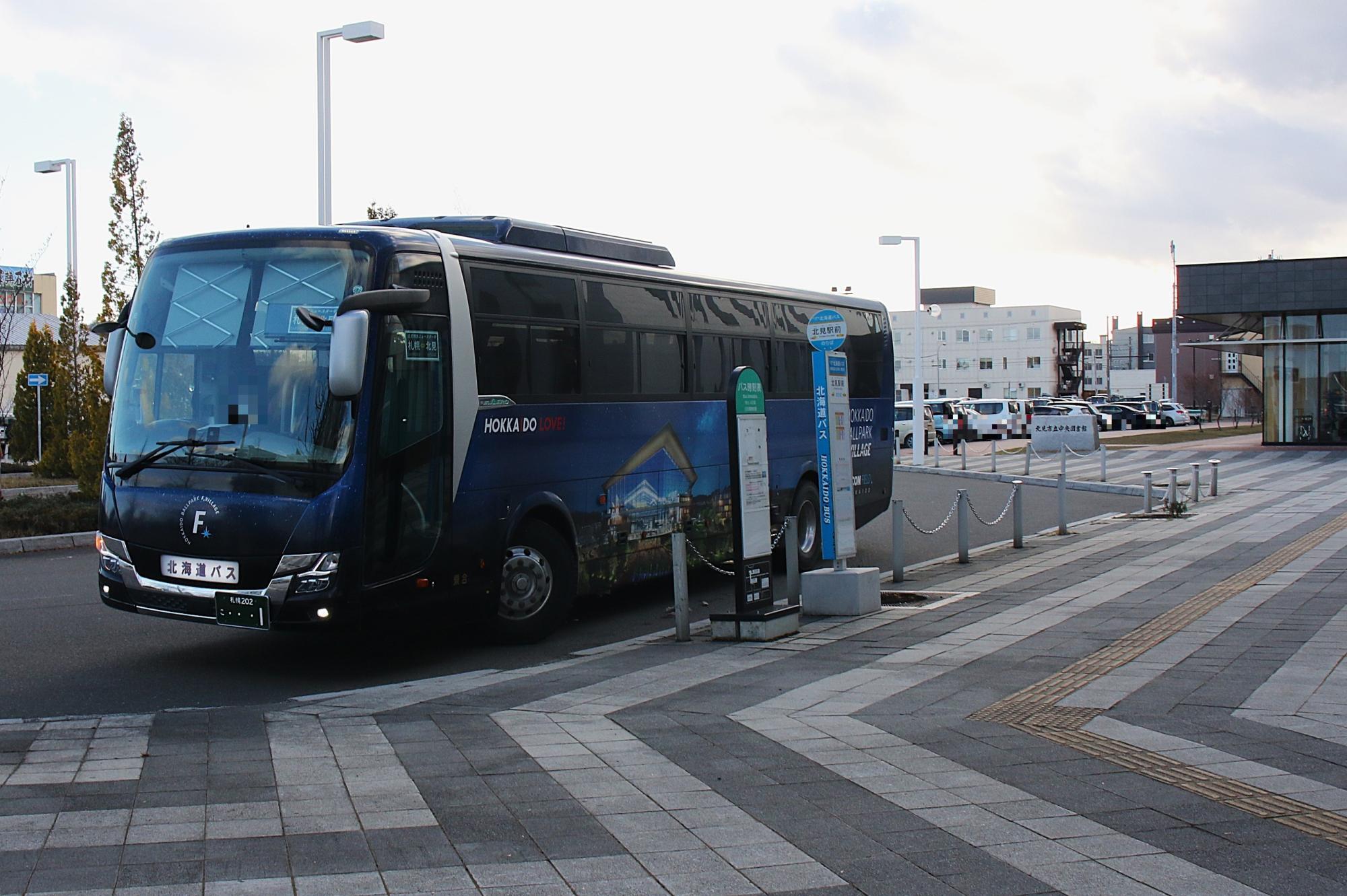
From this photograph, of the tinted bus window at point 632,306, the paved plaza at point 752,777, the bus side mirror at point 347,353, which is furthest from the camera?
the tinted bus window at point 632,306

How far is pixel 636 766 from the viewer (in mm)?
6359

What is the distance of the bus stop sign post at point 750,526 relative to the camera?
10148 mm

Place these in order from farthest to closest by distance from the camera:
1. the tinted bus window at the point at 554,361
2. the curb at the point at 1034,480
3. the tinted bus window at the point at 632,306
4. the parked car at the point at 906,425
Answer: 1. the parked car at the point at 906,425
2. the curb at the point at 1034,480
3. the tinted bus window at the point at 632,306
4. the tinted bus window at the point at 554,361

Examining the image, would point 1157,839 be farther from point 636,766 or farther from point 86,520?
point 86,520

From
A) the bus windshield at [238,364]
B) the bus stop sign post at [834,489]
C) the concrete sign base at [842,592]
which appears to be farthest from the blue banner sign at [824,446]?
the bus windshield at [238,364]

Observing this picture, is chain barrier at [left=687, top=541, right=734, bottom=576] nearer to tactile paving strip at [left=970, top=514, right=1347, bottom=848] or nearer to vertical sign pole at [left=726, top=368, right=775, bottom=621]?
vertical sign pole at [left=726, top=368, right=775, bottom=621]

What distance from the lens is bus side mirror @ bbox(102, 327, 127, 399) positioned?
30.6 feet

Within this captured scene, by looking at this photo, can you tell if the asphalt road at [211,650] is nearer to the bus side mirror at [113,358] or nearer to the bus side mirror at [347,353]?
the bus side mirror at [347,353]

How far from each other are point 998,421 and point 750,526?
47795mm

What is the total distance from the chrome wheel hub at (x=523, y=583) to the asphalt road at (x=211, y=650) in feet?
1.11

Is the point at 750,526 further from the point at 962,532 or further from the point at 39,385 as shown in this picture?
the point at 39,385

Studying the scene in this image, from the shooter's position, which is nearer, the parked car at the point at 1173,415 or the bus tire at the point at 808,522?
the bus tire at the point at 808,522

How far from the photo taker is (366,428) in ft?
28.2

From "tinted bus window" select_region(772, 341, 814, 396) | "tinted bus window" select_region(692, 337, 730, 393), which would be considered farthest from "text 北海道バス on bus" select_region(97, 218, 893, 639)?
"tinted bus window" select_region(772, 341, 814, 396)
